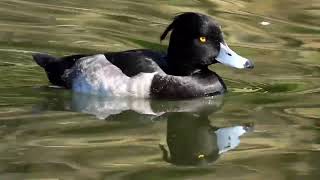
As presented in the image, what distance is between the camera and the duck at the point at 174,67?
7.71 metres

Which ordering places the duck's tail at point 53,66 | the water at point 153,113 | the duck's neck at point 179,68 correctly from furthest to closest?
the duck's tail at point 53,66
the duck's neck at point 179,68
the water at point 153,113

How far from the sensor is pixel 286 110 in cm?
743

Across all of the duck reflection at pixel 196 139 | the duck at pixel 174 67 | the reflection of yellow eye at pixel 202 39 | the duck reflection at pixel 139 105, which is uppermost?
the reflection of yellow eye at pixel 202 39

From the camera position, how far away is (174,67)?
310 inches

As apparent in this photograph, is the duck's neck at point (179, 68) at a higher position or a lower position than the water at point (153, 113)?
higher

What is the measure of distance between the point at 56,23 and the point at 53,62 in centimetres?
236

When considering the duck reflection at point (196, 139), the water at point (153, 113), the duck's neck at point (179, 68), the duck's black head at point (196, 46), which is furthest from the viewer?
the duck's neck at point (179, 68)

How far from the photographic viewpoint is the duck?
7.71 m

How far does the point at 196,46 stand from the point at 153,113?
0.77 metres

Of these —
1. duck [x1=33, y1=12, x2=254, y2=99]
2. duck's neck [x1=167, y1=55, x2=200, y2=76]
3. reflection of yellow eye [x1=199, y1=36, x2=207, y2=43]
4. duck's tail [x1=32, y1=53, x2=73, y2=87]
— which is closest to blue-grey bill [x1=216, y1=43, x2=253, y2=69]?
duck [x1=33, y1=12, x2=254, y2=99]

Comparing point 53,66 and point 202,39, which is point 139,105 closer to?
point 202,39

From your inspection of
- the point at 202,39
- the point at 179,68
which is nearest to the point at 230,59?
the point at 202,39

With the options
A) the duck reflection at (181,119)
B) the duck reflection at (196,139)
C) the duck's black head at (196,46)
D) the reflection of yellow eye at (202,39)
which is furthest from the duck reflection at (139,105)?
the reflection of yellow eye at (202,39)

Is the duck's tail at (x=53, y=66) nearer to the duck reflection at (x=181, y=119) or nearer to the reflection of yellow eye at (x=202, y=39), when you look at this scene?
the duck reflection at (x=181, y=119)
